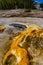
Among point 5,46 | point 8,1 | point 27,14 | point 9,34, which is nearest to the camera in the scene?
point 5,46

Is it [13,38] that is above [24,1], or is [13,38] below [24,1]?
above

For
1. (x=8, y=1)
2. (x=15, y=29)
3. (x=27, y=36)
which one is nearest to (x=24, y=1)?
(x=8, y=1)

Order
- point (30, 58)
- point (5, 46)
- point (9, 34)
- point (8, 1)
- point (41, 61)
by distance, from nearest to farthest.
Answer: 1. point (41, 61)
2. point (30, 58)
3. point (5, 46)
4. point (9, 34)
5. point (8, 1)

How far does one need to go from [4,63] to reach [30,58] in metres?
0.50

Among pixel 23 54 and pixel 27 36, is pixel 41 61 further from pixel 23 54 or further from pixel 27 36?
pixel 27 36

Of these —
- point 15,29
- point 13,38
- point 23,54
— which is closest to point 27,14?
point 15,29

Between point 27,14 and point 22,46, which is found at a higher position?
point 22,46

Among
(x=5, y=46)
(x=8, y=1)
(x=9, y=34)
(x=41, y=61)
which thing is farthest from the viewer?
(x=8, y=1)

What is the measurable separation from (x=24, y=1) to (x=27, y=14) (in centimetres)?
290

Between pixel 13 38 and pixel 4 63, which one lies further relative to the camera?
pixel 13 38

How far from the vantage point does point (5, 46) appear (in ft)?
17.1

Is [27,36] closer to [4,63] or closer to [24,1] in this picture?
[4,63]

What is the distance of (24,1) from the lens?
36.4 ft

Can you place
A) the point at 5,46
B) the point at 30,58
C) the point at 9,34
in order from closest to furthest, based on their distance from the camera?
the point at 30,58, the point at 5,46, the point at 9,34
